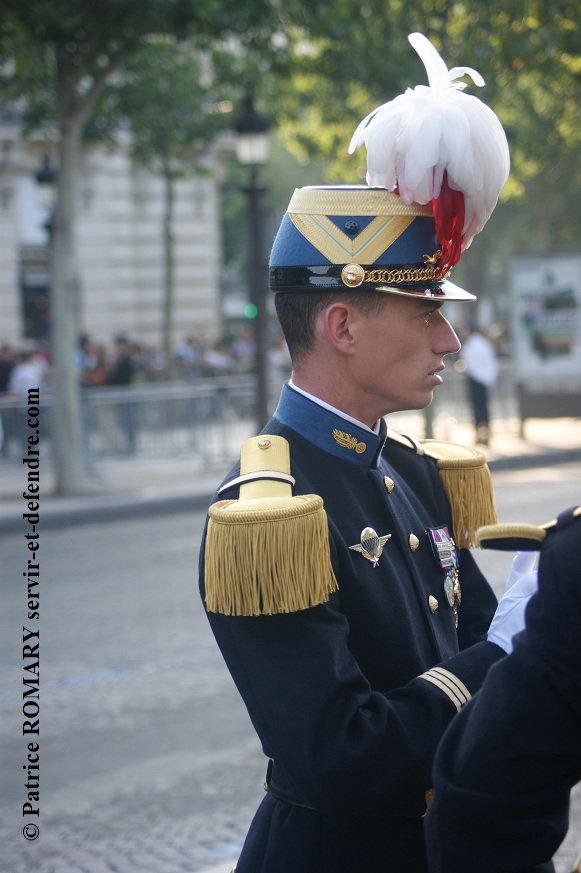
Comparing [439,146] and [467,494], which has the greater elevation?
[439,146]

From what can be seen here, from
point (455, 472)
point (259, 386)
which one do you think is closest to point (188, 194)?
point (259, 386)

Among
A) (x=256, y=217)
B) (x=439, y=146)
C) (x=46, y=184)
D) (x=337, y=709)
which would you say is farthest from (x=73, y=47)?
(x=337, y=709)

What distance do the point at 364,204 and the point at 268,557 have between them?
61cm

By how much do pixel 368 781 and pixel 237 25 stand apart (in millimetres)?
11922

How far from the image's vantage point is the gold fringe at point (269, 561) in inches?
70.7

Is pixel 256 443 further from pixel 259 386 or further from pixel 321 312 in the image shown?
pixel 259 386

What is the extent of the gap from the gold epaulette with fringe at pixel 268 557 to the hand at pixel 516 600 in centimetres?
28

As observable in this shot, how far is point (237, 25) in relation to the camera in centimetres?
1263

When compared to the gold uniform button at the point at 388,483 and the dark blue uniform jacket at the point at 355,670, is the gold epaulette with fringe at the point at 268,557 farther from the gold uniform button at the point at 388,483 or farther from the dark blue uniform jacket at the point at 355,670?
the gold uniform button at the point at 388,483

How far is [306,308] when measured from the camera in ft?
6.68

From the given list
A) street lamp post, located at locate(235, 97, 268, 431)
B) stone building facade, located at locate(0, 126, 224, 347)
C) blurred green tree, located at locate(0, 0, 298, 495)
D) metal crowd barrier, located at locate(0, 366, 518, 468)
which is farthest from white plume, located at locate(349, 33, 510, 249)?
stone building facade, located at locate(0, 126, 224, 347)

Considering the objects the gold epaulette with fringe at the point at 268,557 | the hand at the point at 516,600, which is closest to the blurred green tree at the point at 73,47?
the gold epaulette with fringe at the point at 268,557

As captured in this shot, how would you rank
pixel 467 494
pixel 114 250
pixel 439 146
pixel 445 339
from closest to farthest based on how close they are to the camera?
pixel 439 146 → pixel 445 339 → pixel 467 494 → pixel 114 250

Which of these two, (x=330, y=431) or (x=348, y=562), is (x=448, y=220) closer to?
(x=330, y=431)
